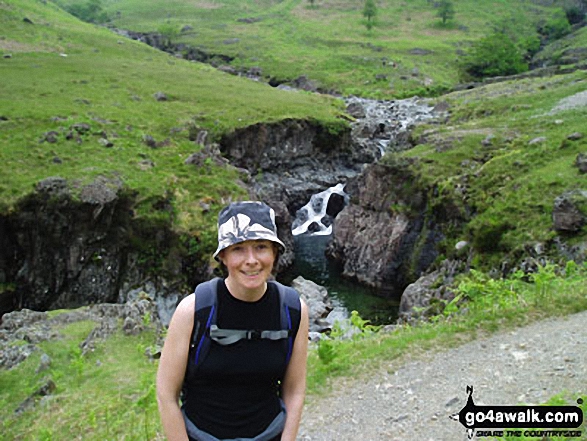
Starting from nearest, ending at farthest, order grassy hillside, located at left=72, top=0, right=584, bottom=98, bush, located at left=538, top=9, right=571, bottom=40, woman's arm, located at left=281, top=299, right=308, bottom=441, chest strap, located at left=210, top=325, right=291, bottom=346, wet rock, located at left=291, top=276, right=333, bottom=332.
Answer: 1. chest strap, located at left=210, top=325, right=291, bottom=346
2. woman's arm, located at left=281, top=299, right=308, bottom=441
3. wet rock, located at left=291, top=276, right=333, bottom=332
4. grassy hillside, located at left=72, top=0, right=584, bottom=98
5. bush, located at left=538, top=9, right=571, bottom=40

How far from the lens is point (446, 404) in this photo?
328 inches

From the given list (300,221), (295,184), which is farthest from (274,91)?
(300,221)

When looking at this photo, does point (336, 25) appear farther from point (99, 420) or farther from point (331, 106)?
point (99, 420)

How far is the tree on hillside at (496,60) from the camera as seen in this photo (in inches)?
3760

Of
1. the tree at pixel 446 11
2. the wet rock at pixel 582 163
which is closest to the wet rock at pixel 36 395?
the wet rock at pixel 582 163

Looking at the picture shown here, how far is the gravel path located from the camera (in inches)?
314

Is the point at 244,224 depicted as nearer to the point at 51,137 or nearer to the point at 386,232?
the point at 386,232

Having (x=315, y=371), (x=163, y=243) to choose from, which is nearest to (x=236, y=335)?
(x=315, y=371)

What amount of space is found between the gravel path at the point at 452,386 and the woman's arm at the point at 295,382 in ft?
12.5

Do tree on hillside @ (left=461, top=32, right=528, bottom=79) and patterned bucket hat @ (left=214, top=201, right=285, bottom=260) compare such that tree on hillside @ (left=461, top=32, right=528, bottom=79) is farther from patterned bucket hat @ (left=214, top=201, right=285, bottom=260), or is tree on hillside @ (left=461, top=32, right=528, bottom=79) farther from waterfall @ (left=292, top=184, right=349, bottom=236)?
patterned bucket hat @ (left=214, top=201, right=285, bottom=260)

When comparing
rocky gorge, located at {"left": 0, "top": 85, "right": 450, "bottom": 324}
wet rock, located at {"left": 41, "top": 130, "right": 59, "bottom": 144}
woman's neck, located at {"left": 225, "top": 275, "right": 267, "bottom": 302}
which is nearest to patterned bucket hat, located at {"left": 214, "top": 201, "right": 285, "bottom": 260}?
woman's neck, located at {"left": 225, "top": 275, "right": 267, "bottom": 302}

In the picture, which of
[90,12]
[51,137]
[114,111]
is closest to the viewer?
[51,137]

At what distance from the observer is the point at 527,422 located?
6512 millimetres

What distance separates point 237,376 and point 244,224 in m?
1.40
